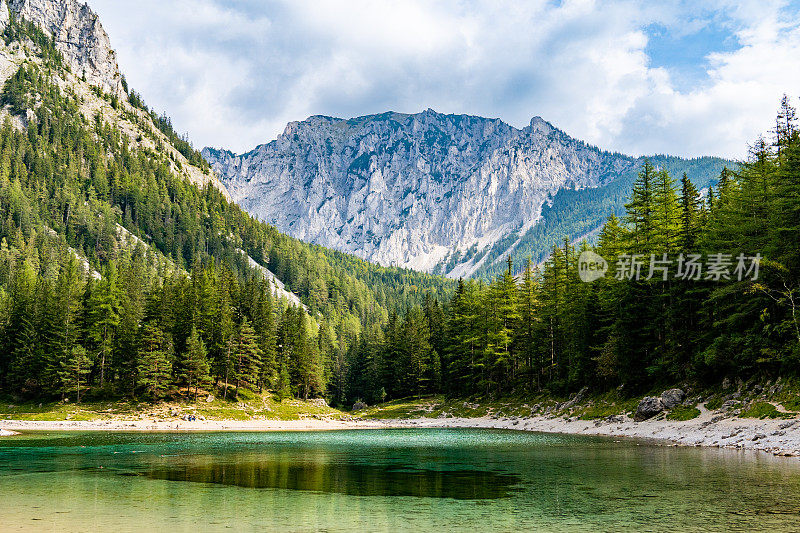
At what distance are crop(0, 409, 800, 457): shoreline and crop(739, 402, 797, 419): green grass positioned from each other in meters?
0.48

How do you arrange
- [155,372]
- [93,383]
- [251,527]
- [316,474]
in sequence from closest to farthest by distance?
1. [251,527]
2. [316,474]
3. [155,372]
4. [93,383]

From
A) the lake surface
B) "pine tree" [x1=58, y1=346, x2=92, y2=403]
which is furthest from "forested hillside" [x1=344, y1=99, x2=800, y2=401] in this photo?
"pine tree" [x1=58, y1=346, x2=92, y2=403]

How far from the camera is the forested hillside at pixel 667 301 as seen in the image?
39625mm

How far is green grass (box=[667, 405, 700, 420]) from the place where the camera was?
134 feet

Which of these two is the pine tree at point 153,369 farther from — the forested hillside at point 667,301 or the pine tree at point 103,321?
the forested hillside at point 667,301

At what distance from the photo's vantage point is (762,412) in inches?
1373

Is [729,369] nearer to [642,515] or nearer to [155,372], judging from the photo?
[642,515]

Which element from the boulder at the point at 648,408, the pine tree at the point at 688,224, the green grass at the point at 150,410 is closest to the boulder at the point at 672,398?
the boulder at the point at 648,408

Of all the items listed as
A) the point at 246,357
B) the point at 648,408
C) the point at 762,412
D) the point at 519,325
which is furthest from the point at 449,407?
the point at 762,412

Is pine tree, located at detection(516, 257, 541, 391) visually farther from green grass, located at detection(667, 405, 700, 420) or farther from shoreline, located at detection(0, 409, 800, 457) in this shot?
green grass, located at detection(667, 405, 700, 420)

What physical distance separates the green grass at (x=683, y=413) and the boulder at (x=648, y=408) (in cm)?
139

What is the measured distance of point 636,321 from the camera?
54281 mm

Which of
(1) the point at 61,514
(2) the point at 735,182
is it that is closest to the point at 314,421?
(2) the point at 735,182

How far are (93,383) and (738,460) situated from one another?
275ft
